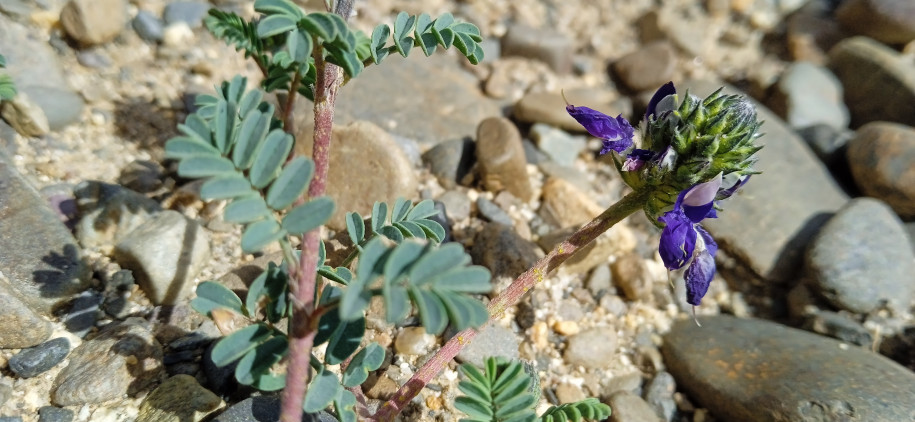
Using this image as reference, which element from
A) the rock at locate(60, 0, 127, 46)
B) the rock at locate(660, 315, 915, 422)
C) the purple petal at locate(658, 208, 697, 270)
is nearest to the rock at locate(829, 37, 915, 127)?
the rock at locate(660, 315, 915, 422)

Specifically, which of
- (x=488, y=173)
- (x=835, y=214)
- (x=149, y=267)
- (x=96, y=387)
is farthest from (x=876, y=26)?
(x=96, y=387)

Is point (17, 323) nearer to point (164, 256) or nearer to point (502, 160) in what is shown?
point (164, 256)

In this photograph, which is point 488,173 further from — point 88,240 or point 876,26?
point 876,26

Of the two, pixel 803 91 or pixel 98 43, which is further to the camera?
pixel 803 91

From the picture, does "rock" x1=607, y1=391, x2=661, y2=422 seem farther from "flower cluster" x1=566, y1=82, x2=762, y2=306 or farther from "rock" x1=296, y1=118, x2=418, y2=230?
"rock" x1=296, y1=118, x2=418, y2=230

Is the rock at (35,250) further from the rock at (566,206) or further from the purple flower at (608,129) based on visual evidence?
the rock at (566,206)

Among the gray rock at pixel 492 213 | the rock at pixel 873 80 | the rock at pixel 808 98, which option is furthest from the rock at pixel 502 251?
the rock at pixel 873 80

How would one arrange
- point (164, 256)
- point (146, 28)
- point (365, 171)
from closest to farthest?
point (164, 256) < point (365, 171) < point (146, 28)

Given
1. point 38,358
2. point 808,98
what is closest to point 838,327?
point 808,98
